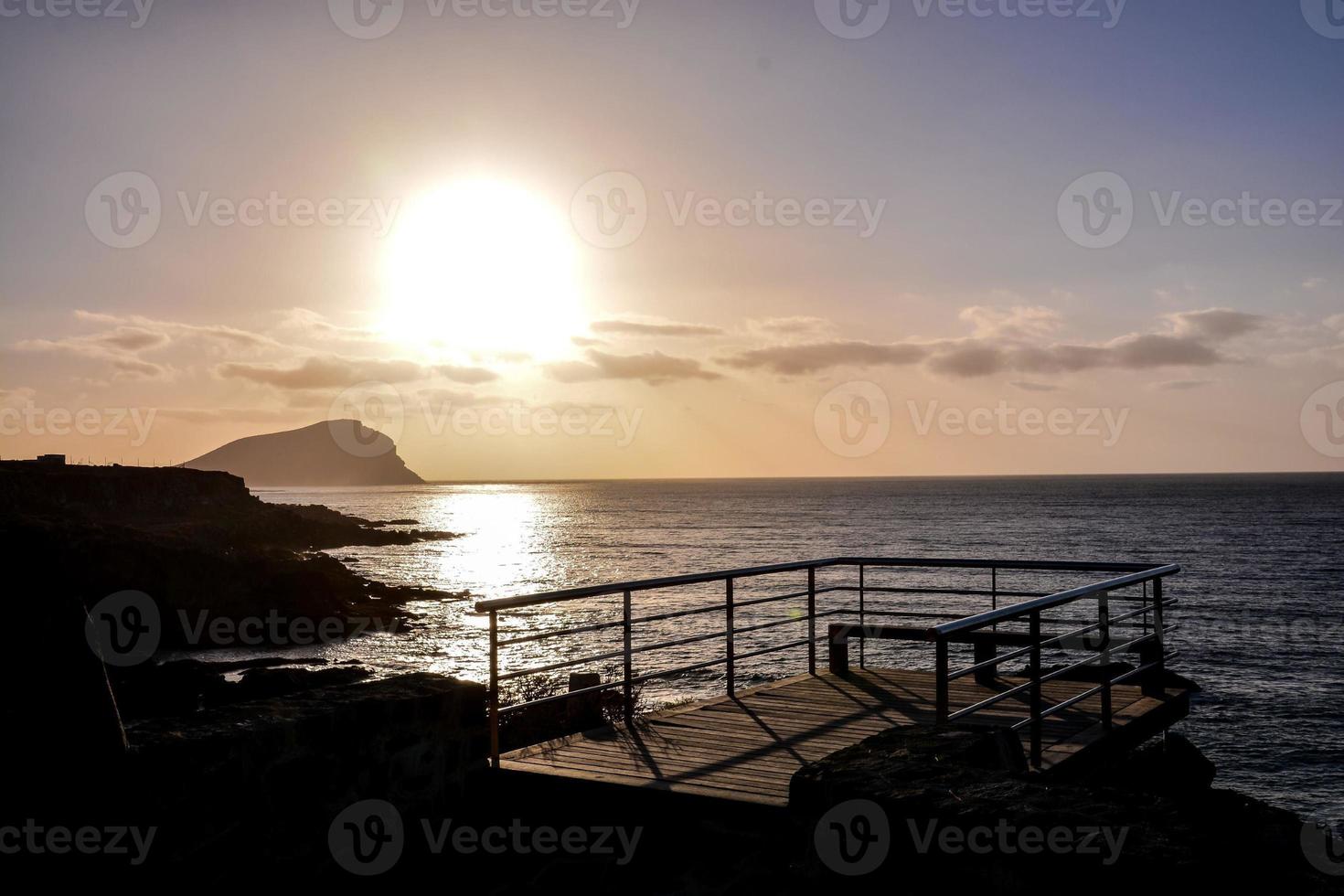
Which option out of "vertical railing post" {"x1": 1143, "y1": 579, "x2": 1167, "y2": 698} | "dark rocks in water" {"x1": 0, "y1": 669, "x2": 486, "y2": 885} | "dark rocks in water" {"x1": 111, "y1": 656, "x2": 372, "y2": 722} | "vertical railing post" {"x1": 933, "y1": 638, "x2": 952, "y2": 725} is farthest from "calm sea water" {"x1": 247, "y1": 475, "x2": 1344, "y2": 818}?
"dark rocks in water" {"x1": 0, "y1": 669, "x2": 486, "y2": 885}

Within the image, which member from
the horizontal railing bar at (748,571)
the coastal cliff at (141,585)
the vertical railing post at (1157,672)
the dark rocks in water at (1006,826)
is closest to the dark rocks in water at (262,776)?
the coastal cliff at (141,585)

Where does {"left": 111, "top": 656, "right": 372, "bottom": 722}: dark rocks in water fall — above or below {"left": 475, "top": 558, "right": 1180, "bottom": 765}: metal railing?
below

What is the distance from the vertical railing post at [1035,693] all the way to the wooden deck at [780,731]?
0.19 meters

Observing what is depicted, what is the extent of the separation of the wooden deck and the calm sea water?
35.5ft

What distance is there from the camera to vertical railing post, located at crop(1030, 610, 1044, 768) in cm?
673

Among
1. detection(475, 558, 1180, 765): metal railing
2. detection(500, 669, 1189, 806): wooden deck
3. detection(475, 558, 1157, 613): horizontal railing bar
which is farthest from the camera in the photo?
detection(475, 558, 1157, 613): horizontal railing bar

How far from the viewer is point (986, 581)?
5594cm

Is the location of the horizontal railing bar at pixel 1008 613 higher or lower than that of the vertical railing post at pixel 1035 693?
higher

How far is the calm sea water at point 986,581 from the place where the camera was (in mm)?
22859

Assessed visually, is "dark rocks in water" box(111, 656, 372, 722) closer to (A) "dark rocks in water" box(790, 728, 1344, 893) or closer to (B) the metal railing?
(B) the metal railing

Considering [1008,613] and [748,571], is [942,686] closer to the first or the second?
[1008,613]

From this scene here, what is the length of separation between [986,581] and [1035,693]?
51.6m

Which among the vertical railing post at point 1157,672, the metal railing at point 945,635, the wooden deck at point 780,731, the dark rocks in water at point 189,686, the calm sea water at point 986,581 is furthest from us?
the calm sea water at point 986,581

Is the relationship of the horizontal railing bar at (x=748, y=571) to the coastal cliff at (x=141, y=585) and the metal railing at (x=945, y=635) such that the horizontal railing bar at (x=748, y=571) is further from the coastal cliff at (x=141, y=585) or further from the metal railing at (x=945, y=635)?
the coastal cliff at (x=141, y=585)
